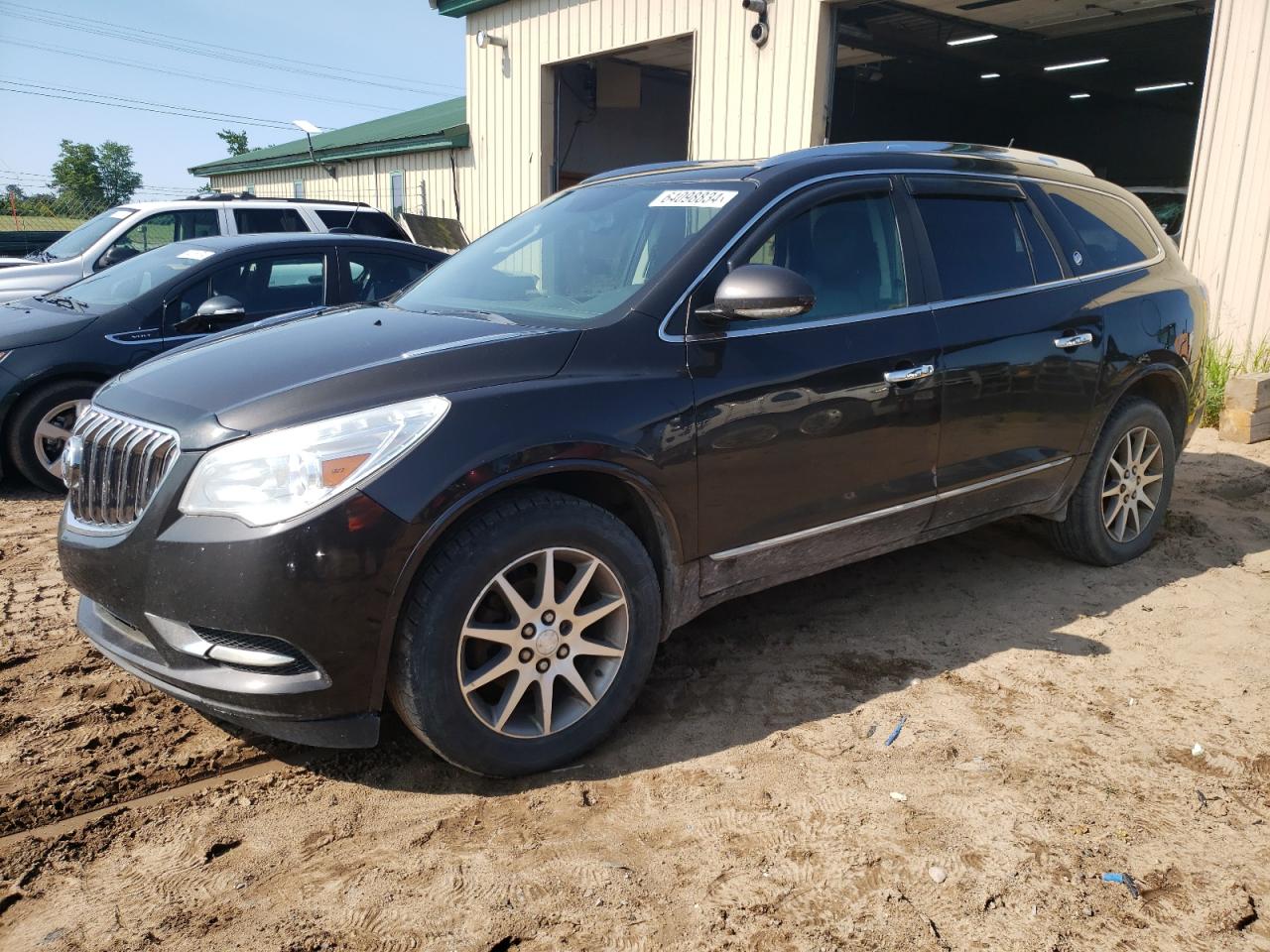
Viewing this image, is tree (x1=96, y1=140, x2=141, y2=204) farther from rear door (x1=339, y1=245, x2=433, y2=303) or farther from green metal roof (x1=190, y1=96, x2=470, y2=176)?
rear door (x1=339, y1=245, x2=433, y2=303)

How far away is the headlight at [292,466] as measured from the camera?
252 centimetres

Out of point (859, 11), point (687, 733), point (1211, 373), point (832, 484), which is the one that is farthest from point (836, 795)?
point (859, 11)

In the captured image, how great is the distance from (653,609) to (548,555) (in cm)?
45

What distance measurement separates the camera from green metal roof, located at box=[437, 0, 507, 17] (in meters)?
14.4

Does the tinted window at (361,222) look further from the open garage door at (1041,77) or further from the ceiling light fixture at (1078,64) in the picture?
the ceiling light fixture at (1078,64)

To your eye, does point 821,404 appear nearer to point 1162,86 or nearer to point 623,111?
point 623,111

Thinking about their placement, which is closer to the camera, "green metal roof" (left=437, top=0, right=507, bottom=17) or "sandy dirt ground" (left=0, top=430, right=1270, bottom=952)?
"sandy dirt ground" (left=0, top=430, right=1270, bottom=952)

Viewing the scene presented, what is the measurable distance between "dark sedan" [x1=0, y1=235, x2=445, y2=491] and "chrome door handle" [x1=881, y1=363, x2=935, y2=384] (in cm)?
329

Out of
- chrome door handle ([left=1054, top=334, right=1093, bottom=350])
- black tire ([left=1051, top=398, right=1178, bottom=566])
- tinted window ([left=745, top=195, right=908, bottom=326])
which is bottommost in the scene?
black tire ([left=1051, top=398, right=1178, bottom=566])

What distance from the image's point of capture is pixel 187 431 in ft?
8.74

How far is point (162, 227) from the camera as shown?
10195 millimetres

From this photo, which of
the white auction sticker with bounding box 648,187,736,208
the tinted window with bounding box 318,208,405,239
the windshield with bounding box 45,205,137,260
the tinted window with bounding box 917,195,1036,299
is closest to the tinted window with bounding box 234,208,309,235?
the tinted window with bounding box 318,208,405,239

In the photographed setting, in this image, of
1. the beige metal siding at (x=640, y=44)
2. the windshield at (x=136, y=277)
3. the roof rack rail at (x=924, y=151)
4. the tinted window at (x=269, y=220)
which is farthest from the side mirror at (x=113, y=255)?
the roof rack rail at (x=924, y=151)

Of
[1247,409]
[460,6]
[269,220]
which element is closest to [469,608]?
[1247,409]
